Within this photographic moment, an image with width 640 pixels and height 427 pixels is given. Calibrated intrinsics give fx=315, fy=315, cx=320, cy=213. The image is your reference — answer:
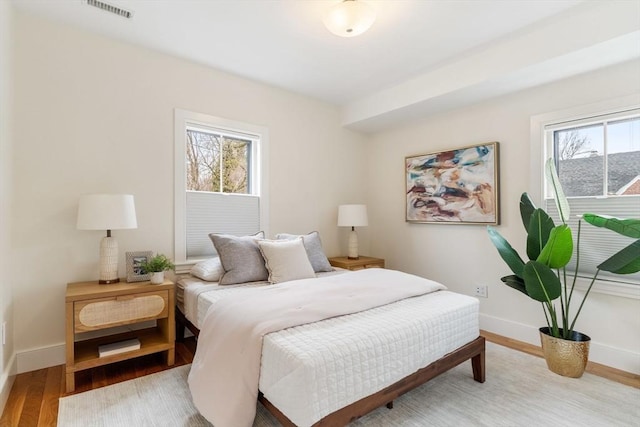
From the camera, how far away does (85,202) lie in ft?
7.48

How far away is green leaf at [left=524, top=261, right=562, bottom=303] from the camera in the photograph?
7.22ft

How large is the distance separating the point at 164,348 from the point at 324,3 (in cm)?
277

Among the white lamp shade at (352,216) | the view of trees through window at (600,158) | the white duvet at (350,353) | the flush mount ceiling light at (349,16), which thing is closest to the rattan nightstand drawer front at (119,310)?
the white duvet at (350,353)

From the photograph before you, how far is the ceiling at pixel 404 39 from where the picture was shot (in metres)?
2.19

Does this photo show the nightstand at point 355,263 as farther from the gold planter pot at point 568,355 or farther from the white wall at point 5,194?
the white wall at point 5,194

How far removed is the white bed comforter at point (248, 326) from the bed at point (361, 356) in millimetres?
50

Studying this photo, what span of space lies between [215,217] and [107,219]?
3.49 feet

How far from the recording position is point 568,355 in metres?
2.28

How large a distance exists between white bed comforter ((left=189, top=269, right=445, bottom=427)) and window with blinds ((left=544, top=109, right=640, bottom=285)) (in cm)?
148

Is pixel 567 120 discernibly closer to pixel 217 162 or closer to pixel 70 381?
pixel 217 162

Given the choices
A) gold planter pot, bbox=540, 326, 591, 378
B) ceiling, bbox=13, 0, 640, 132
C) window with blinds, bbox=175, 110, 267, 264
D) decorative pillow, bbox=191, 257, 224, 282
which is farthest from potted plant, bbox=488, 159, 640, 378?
window with blinds, bbox=175, 110, 267, 264

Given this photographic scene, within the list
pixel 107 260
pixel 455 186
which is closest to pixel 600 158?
pixel 455 186

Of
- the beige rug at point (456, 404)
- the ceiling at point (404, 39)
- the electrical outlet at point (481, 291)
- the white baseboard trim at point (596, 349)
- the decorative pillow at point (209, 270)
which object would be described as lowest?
the beige rug at point (456, 404)

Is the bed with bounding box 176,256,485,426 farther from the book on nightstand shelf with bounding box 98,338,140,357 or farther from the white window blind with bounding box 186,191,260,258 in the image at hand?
the white window blind with bounding box 186,191,260,258
